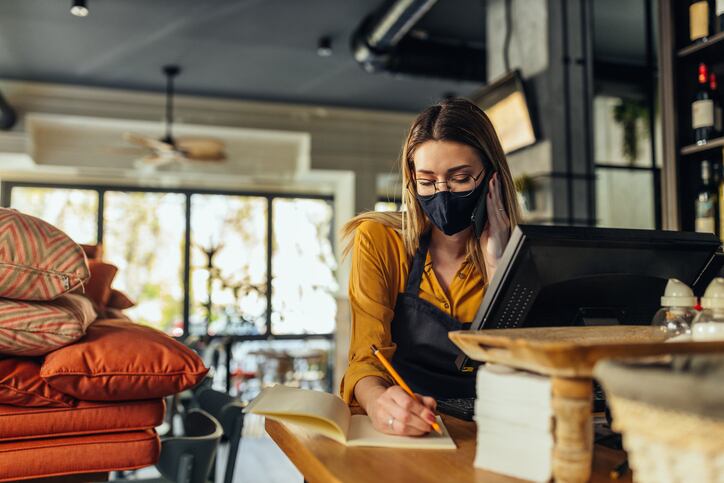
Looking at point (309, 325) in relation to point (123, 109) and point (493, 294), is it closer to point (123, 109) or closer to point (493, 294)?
point (123, 109)

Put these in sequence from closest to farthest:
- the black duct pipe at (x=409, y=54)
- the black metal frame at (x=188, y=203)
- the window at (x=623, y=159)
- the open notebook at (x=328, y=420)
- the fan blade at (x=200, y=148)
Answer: the open notebook at (x=328, y=420)
the black duct pipe at (x=409, y=54)
the window at (x=623, y=159)
the fan blade at (x=200, y=148)
the black metal frame at (x=188, y=203)

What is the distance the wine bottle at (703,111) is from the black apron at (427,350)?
5.46 ft

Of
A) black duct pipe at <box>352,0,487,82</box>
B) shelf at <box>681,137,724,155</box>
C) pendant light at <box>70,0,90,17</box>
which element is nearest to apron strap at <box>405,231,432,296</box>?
shelf at <box>681,137,724,155</box>

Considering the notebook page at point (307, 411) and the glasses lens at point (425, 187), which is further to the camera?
the glasses lens at point (425, 187)

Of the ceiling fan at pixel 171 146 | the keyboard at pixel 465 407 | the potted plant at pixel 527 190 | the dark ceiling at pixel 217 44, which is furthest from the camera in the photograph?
the ceiling fan at pixel 171 146

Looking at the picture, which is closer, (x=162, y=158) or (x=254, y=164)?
(x=162, y=158)

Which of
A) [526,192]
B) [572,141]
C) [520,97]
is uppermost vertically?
[520,97]

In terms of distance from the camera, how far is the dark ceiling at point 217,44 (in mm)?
4918

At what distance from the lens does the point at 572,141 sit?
3936 mm

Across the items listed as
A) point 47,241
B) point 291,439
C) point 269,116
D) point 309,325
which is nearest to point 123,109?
point 269,116

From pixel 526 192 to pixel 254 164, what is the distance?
4.67 m

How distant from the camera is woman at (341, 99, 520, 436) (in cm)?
139

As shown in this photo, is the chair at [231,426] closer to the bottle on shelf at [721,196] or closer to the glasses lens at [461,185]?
the glasses lens at [461,185]

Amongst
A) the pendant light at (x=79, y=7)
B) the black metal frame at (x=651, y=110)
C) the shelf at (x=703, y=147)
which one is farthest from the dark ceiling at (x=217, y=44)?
the shelf at (x=703, y=147)
